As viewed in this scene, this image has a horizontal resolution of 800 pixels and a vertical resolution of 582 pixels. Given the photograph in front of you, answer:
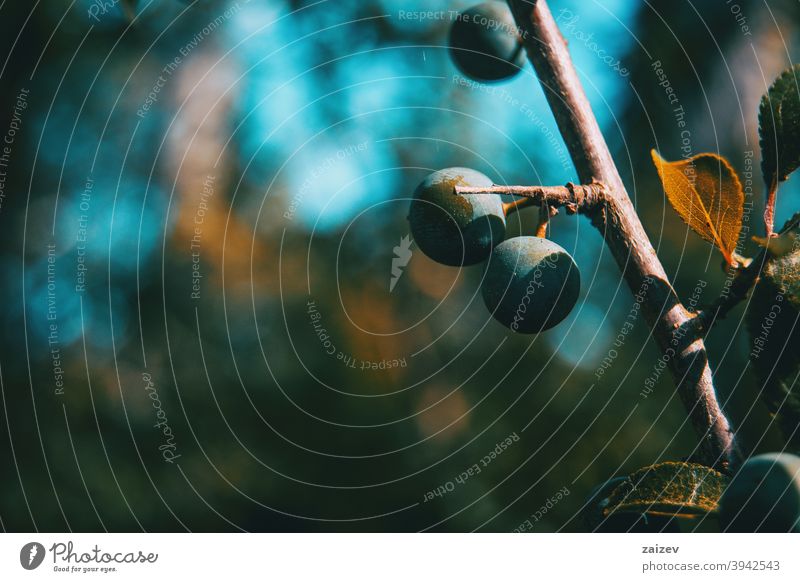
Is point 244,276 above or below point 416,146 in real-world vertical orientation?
below

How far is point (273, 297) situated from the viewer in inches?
163

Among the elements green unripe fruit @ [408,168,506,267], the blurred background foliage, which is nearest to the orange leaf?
green unripe fruit @ [408,168,506,267]

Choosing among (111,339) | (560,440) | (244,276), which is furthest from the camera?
(244,276)

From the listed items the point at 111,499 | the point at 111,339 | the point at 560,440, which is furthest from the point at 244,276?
the point at 560,440

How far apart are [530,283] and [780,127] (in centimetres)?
24

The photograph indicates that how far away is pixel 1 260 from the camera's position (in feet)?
11.4

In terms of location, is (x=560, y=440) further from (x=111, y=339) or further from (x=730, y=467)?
(x=730, y=467)

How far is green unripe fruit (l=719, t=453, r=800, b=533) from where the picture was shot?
49cm

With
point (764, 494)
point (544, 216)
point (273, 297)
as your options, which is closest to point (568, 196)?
point (544, 216)

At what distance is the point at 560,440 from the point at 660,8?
2.35 m

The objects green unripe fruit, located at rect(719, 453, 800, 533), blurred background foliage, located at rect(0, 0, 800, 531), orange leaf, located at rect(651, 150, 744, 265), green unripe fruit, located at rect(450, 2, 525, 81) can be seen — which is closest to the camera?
green unripe fruit, located at rect(719, 453, 800, 533)

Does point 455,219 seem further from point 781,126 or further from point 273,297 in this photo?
point 273,297

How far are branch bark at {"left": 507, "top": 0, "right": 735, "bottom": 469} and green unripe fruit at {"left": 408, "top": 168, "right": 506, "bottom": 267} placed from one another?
9 cm

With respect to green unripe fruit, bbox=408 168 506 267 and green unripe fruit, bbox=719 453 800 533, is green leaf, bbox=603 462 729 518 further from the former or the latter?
green unripe fruit, bbox=408 168 506 267
